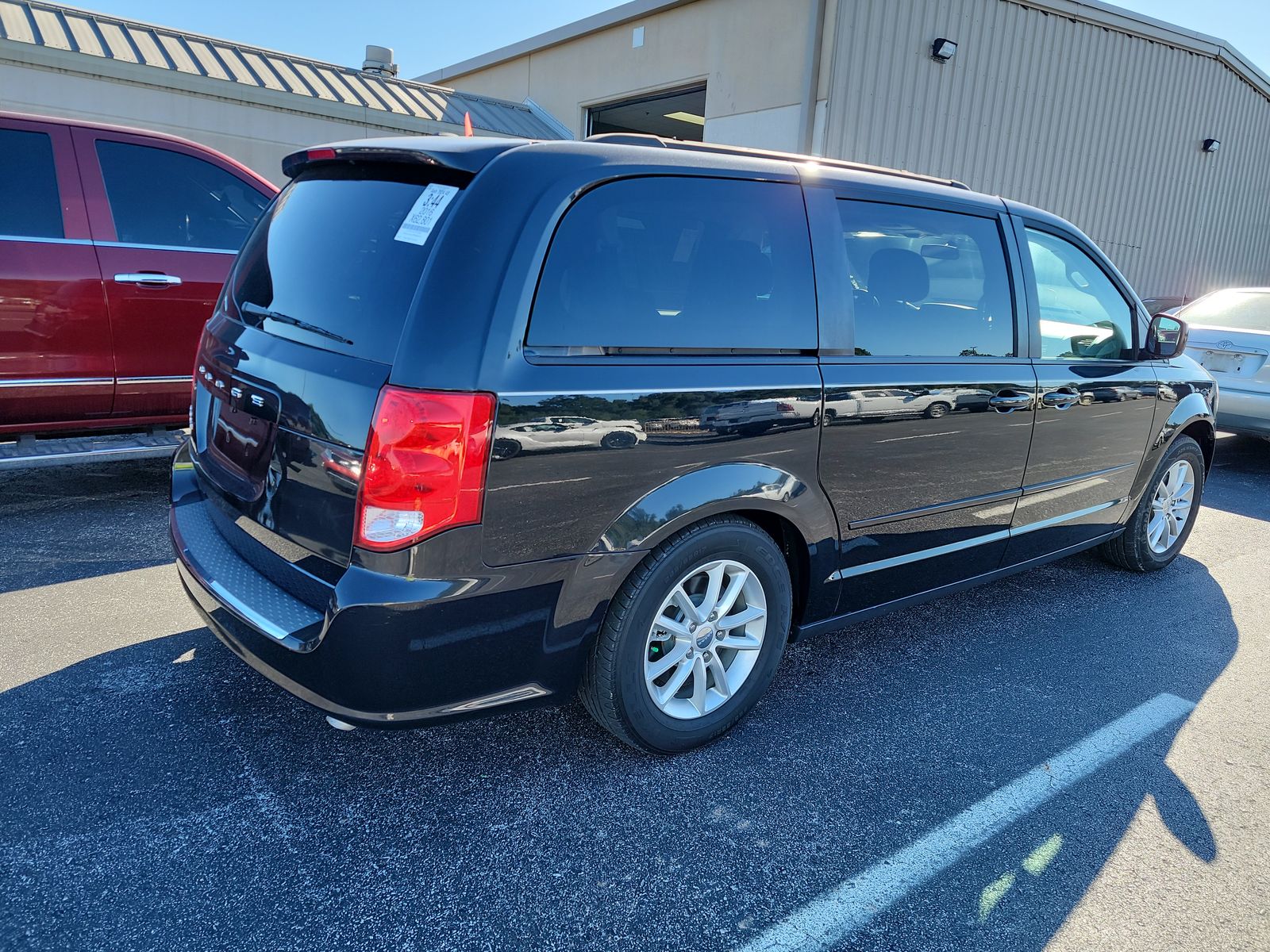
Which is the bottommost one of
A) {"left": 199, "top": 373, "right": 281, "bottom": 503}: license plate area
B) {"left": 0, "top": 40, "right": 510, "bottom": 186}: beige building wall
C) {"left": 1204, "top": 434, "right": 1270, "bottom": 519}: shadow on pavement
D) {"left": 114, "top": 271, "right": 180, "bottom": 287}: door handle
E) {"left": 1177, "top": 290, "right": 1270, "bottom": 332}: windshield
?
{"left": 1204, "top": 434, "right": 1270, "bottom": 519}: shadow on pavement

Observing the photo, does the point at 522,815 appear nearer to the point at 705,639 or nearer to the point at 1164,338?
the point at 705,639

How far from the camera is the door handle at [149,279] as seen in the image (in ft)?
14.8

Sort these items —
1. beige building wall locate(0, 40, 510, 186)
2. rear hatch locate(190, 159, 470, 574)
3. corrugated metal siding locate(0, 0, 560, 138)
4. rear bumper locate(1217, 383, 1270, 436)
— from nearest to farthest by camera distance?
rear hatch locate(190, 159, 470, 574)
rear bumper locate(1217, 383, 1270, 436)
beige building wall locate(0, 40, 510, 186)
corrugated metal siding locate(0, 0, 560, 138)

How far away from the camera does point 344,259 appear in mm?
2412

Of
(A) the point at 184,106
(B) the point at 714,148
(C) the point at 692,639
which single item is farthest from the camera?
(A) the point at 184,106

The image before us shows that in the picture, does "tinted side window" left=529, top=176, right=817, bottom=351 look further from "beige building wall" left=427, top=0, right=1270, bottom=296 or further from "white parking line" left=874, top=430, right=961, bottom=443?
"beige building wall" left=427, top=0, right=1270, bottom=296

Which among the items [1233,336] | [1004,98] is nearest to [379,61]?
[1004,98]

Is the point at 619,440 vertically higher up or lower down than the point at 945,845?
higher up

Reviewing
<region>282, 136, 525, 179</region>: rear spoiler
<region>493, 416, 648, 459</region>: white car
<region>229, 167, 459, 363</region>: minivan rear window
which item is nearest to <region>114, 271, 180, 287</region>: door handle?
<region>229, 167, 459, 363</region>: minivan rear window

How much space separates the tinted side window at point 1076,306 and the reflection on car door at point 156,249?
416 cm

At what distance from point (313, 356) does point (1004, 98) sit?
12.8 metres

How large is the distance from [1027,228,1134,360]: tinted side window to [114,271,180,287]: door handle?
424cm

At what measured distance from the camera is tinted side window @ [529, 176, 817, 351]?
2295 mm

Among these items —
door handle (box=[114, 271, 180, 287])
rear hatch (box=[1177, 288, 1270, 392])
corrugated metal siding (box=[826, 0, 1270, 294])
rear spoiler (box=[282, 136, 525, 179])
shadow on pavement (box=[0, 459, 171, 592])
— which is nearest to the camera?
rear spoiler (box=[282, 136, 525, 179])
